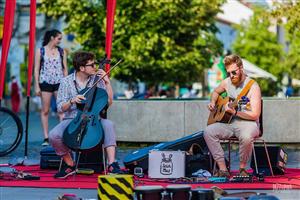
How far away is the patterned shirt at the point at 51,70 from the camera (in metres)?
15.7

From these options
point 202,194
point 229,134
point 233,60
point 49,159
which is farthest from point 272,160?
point 202,194

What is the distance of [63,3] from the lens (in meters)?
30.3

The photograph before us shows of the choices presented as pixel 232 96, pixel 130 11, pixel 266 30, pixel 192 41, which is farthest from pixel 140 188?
pixel 266 30

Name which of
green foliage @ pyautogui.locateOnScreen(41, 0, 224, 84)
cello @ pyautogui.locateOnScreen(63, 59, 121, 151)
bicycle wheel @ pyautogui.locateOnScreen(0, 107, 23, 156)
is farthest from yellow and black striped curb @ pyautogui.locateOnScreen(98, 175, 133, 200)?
green foliage @ pyautogui.locateOnScreen(41, 0, 224, 84)

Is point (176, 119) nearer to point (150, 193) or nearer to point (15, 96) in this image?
point (150, 193)

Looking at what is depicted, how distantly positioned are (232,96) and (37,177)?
7.70 ft

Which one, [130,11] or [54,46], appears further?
[130,11]

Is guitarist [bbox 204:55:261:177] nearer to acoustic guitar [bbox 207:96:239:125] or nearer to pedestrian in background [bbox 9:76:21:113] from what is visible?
acoustic guitar [bbox 207:96:239:125]

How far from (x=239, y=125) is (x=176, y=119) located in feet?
18.6

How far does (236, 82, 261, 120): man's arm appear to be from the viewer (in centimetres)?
1195

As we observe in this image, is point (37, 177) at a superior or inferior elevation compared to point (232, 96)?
inferior

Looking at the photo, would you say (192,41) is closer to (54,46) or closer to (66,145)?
(54,46)

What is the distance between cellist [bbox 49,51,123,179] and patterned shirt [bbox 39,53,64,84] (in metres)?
3.21

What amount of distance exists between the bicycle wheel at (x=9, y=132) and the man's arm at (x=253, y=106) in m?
4.12
